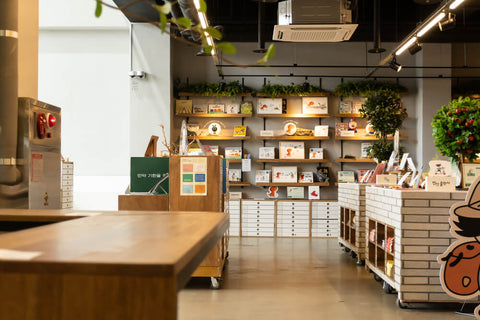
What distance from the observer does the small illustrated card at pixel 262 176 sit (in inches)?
385

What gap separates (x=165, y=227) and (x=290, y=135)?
8.44 m

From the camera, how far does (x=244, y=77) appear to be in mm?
10148

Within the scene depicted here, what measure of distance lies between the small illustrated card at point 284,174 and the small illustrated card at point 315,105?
1244mm

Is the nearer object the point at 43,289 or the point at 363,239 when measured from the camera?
the point at 43,289

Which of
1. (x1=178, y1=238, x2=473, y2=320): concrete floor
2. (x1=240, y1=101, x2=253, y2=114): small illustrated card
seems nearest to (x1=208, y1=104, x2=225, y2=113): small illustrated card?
(x1=240, y1=101, x2=253, y2=114): small illustrated card

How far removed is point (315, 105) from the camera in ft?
32.1

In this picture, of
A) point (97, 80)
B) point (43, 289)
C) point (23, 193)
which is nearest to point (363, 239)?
point (23, 193)

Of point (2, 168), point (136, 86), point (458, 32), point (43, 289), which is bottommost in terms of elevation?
point (43, 289)

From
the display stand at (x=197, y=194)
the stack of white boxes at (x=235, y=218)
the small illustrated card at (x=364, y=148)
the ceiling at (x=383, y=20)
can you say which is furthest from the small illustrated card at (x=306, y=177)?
the display stand at (x=197, y=194)

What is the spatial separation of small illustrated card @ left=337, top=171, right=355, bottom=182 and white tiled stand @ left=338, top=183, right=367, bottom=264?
1.99m

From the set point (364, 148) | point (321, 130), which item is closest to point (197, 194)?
point (321, 130)

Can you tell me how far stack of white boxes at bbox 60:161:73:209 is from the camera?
874 centimetres

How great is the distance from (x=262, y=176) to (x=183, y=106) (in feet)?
7.18

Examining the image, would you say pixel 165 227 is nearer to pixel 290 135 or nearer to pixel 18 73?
pixel 18 73
